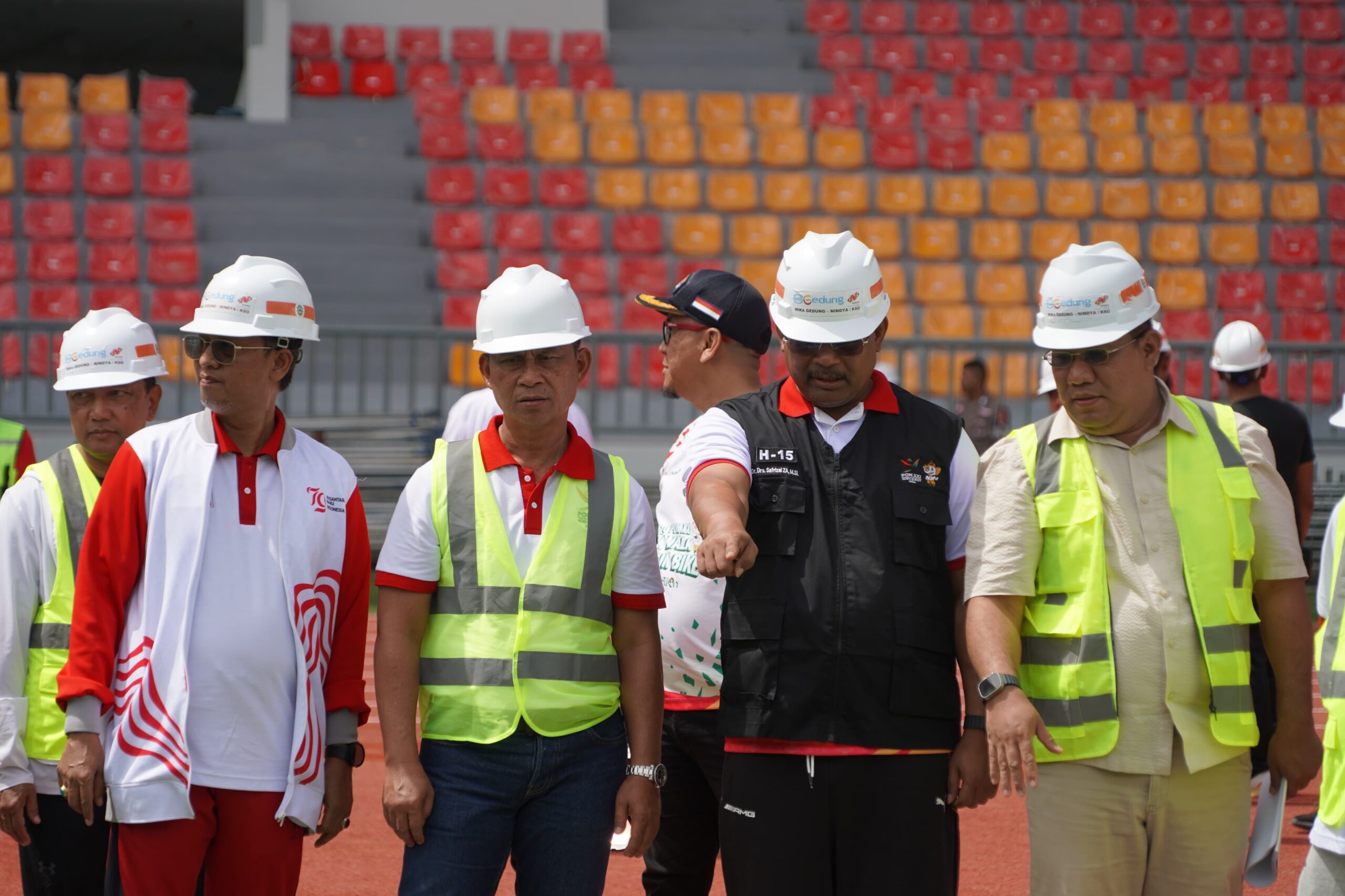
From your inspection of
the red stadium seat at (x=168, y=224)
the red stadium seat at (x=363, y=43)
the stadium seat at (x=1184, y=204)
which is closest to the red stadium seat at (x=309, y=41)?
the red stadium seat at (x=363, y=43)

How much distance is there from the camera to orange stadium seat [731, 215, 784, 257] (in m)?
16.5

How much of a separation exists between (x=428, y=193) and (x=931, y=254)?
5.88m

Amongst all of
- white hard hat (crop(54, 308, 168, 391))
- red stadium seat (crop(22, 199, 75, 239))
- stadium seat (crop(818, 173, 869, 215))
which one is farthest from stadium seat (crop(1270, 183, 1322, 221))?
white hard hat (crop(54, 308, 168, 391))

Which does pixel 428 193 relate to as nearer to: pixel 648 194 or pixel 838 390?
pixel 648 194

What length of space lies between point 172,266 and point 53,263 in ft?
4.06

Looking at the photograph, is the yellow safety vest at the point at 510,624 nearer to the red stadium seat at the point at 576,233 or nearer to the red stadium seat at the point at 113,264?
the red stadium seat at the point at 576,233

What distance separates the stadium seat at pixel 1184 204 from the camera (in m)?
17.3

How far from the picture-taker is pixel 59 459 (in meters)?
3.72

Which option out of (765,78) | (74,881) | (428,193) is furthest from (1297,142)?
(74,881)

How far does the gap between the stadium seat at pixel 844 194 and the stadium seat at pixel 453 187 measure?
13.4 feet

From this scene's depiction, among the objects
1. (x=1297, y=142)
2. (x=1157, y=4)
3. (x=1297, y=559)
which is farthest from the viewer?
(x=1157, y=4)

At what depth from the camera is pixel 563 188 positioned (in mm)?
16781

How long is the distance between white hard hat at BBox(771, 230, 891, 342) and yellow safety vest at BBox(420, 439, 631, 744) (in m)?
0.62

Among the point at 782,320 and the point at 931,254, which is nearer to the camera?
the point at 782,320
